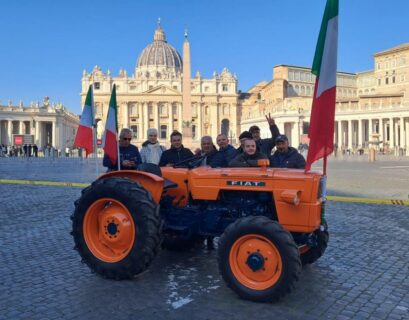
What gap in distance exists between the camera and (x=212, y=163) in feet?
20.4

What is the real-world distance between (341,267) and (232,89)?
334 ft

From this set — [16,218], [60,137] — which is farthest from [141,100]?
[16,218]

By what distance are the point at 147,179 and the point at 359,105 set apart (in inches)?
2841

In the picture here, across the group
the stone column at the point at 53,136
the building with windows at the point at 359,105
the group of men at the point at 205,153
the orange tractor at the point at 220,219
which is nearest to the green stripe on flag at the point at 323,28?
the orange tractor at the point at 220,219

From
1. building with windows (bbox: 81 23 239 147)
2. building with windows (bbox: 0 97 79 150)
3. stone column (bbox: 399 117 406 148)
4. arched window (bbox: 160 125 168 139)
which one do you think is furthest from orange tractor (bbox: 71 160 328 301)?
arched window (bbox: 160 125 168 139)

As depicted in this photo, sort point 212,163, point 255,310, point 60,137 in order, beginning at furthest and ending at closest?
point 60,137
point 212,163
point 255,310

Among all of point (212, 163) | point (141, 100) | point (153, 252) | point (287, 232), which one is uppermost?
point (141, 100)

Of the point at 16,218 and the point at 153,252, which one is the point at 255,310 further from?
the point at 16,218

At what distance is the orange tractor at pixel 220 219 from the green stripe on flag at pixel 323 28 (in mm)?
1127

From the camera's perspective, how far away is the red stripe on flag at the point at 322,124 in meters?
4.44

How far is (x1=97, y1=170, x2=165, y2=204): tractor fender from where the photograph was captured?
5070 millimetres

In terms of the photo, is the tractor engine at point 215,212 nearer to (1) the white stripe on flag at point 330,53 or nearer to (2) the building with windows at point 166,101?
(1) the white stripe on flag at point 330,53

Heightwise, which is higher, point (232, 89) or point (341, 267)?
point (232, 89)

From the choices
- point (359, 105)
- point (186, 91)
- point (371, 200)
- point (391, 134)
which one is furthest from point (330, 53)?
point (359, 105)
